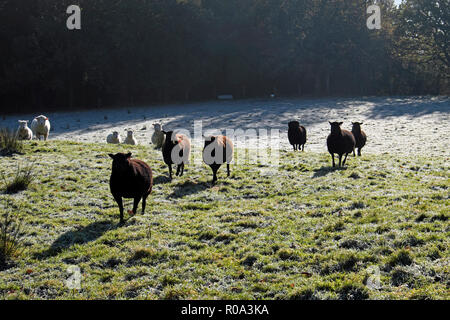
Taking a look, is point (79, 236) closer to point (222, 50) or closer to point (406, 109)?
point (406, 109)

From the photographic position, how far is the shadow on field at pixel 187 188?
37.4ft

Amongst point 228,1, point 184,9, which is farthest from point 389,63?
point 184,9

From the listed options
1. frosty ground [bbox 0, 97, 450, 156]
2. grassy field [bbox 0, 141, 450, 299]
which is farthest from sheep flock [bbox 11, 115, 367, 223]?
frosty ground [bbox 0, 97, 450, 156]

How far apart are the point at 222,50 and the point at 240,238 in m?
48.2

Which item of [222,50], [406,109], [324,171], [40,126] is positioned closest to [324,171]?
[324,171]

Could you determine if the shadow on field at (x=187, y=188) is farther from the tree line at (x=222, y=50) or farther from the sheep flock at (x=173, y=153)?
the tree line at (x=222, y=50)

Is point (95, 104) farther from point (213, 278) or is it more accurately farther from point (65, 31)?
point (213, 278)

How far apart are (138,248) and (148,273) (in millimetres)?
843

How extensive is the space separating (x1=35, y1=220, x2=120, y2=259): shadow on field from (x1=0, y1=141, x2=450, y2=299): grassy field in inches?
0.8

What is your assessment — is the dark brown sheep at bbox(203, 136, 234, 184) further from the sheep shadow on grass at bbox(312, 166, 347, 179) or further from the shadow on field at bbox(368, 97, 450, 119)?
the shadow on field at bbox(368, 97, 450, 119)

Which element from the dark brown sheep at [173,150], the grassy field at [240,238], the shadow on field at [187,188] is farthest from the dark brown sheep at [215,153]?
the dark brown sheep at [173,150]

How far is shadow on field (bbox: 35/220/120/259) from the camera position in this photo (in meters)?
7.47

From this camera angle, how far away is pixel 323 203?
32.4 feet

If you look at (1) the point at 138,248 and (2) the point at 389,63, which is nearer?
(1) the point at 138,248
